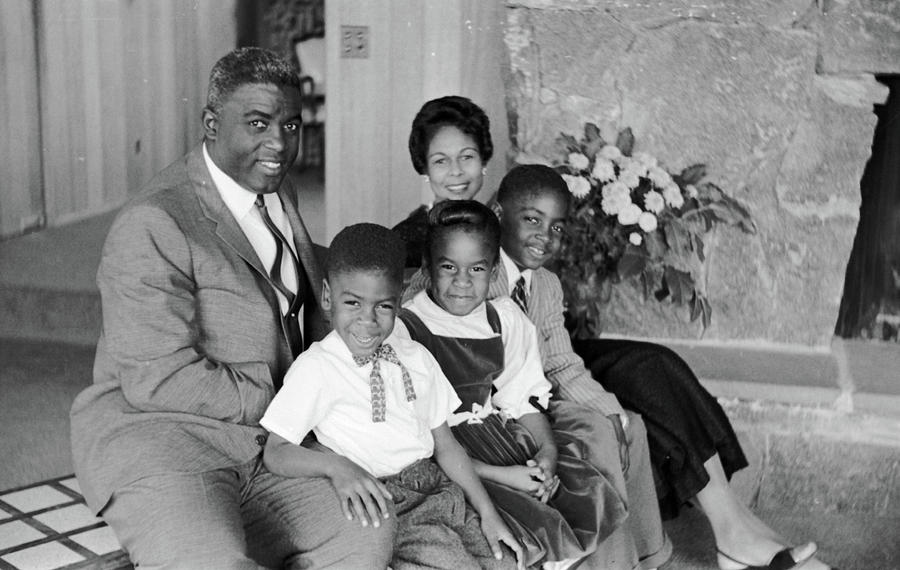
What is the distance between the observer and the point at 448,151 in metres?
2.89

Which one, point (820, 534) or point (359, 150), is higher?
point (359, 150)

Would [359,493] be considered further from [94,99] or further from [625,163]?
[94,99]

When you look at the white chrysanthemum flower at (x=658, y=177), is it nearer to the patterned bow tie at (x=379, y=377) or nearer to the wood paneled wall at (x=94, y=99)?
the patterned bow tie at (x=379, y=377)

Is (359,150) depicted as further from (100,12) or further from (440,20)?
(100,12)

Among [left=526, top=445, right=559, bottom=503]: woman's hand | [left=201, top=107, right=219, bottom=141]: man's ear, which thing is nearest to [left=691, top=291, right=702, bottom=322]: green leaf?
[left=526, top=445, right=559, bottom=503]: woman's hand

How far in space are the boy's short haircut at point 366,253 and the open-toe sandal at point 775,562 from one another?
4.10ft

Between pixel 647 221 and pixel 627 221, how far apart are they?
0.18ft

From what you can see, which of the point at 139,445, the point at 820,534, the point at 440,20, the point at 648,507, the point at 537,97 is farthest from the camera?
the point at 440,20

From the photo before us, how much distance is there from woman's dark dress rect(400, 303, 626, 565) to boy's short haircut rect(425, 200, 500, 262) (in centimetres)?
18

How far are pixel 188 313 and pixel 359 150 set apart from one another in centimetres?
205

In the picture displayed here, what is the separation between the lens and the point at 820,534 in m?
3.38

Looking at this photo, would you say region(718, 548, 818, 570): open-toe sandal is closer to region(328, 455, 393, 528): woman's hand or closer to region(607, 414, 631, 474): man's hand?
region(607, 414, 631, 474): man's hand

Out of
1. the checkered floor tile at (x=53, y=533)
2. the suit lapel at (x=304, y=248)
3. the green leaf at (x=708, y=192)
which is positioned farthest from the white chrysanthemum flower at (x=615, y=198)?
the checkered floor tile at (x=53, y=533)

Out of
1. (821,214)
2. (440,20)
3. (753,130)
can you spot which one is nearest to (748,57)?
(753,130)
